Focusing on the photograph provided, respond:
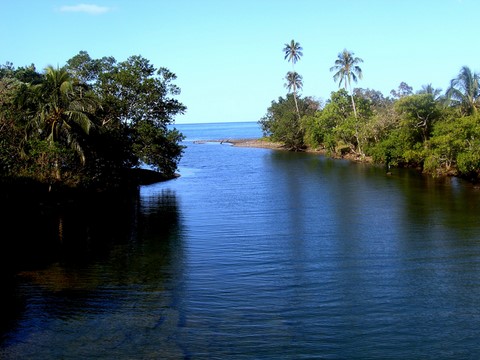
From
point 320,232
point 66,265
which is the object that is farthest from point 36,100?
point 320,232

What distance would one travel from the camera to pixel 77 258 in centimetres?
2139

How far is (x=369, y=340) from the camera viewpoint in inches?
507

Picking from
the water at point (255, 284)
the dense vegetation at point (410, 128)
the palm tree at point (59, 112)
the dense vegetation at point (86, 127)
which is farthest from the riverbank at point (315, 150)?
the palm tree at point (59, 112)

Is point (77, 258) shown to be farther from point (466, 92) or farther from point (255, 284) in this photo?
point (466, 92)

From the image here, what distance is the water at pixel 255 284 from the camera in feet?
41.9

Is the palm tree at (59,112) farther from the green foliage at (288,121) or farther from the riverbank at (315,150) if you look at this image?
the green foliage at (288,121)

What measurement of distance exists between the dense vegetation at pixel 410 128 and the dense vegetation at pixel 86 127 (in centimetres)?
2342

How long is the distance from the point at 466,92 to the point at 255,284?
3906cm

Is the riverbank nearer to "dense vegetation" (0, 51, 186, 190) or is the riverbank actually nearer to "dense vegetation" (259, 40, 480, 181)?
"dense vegetation" (259, 40, 480, 181)

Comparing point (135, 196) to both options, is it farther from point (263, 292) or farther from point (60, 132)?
point (263, 292)

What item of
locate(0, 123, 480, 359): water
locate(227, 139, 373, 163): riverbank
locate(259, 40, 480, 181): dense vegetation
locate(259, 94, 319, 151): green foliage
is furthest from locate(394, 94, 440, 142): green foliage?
locate(259, 94, 319, 151): green foliage

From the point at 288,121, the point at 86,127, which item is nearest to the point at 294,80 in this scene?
the point at 288,121

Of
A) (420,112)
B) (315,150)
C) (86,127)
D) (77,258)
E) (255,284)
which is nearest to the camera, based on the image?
(255,284)

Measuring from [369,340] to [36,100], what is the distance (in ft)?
92.0
